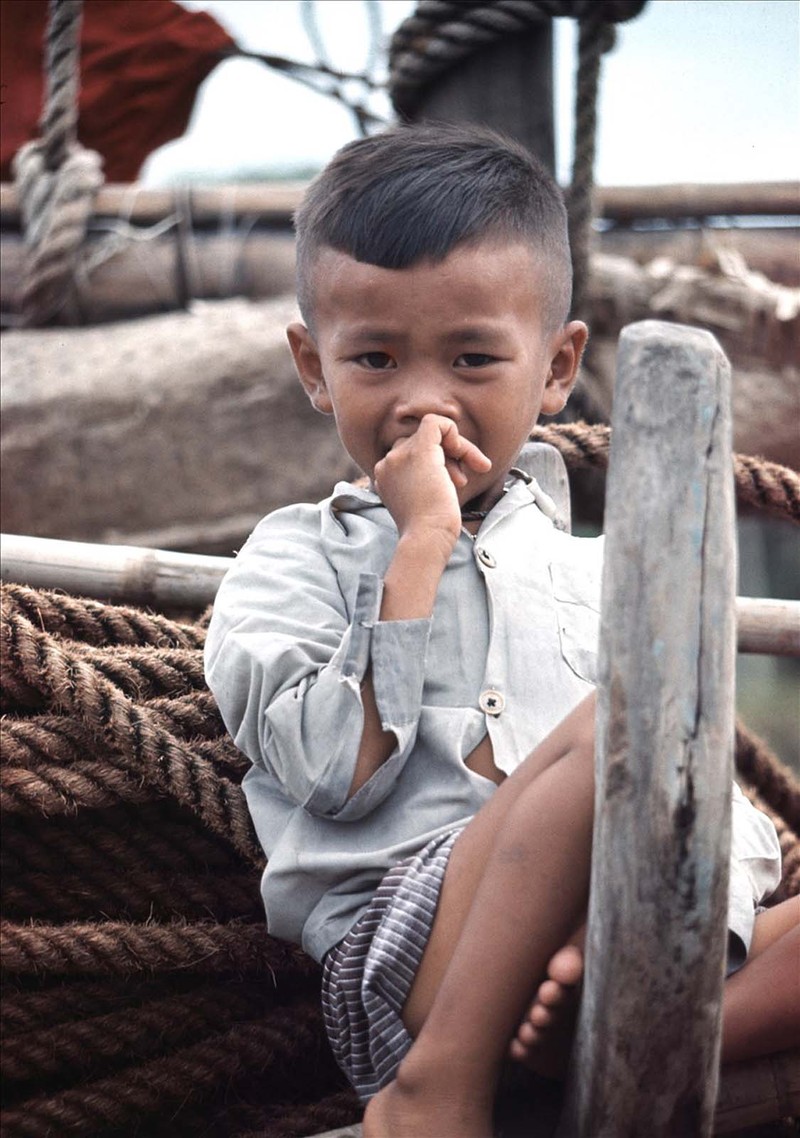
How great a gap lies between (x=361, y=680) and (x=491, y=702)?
0.46ft

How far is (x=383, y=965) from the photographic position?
101cm

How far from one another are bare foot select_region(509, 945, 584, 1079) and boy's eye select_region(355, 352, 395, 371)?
529mm

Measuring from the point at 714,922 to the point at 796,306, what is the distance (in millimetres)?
2545

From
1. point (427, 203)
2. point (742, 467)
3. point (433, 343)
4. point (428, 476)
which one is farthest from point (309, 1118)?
point (742, 467)

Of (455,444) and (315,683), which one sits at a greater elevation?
(455,444)

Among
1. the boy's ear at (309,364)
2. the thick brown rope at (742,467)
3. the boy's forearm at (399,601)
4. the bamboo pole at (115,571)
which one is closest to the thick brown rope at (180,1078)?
the boy's forearm at (399,601)

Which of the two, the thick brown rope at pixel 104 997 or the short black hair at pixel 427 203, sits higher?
the short black hair at pixel 427 203

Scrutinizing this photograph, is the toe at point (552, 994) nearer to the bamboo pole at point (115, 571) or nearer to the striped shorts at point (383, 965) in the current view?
the striped shorts at point (383, 965)

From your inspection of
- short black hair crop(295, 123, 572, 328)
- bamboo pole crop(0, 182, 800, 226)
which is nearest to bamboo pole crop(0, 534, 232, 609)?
short black hair crop(295, 123, 572, 328)

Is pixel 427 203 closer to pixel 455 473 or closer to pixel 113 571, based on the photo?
pixel 455 473

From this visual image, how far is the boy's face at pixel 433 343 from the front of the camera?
1160mm

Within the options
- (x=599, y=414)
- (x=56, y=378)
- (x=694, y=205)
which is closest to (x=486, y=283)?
(x=599, y=414)

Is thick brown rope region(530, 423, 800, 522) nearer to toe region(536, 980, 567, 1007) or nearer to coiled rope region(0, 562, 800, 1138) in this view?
coiled rope region(0, 562, 800, 1138)

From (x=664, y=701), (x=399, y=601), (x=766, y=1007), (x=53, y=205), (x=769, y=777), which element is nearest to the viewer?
(x=664, y=701)
